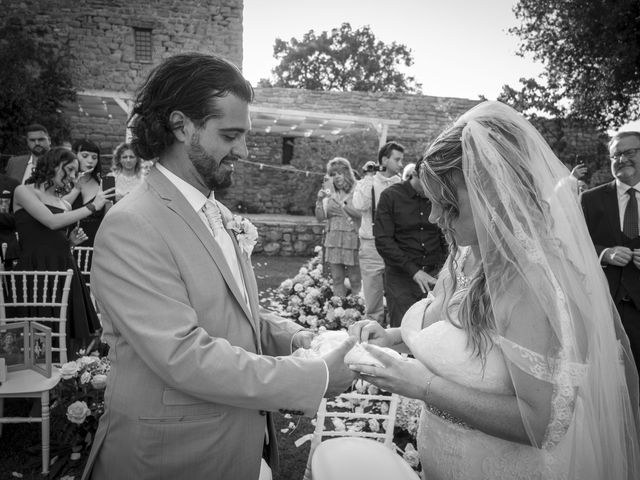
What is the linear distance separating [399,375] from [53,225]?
382 cm

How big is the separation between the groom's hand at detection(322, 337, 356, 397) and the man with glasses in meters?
3.21

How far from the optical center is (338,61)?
45188 mm

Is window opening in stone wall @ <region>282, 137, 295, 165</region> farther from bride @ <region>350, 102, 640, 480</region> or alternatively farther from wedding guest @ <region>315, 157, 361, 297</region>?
bride @ <region>350, 102, 640, 480</region>

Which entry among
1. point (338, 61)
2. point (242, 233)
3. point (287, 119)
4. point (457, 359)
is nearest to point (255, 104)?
point (287, 119)

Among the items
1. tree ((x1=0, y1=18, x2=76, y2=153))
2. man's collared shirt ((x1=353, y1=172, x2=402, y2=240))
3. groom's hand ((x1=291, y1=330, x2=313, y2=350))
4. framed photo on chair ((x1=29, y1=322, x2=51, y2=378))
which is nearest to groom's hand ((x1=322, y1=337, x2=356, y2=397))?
groom's hand ((x1=291, y1=330, x2=313, y2=350))

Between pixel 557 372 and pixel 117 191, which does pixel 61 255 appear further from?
pixel 557 372

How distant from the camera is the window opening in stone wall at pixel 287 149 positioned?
20359 millimetres

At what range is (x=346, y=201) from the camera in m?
8.09

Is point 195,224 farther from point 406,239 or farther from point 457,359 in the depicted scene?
point 406,239

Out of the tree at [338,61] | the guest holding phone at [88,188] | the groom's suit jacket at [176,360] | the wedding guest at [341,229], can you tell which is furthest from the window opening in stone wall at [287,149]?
the tree at [338,61]

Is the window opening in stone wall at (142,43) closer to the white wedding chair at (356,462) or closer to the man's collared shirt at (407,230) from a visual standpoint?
the man's collared shirt at (407,230)

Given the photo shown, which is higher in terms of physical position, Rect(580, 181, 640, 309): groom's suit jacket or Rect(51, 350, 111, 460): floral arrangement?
Rect(580, 181, 640, 309): groom's suit jacket

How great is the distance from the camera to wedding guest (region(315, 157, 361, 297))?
304 inches

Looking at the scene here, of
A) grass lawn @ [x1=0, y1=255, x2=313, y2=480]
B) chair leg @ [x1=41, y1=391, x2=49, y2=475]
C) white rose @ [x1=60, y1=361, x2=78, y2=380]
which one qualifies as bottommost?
grass lawn @ [x1=0, y1=255, x2=313, y2=480]
